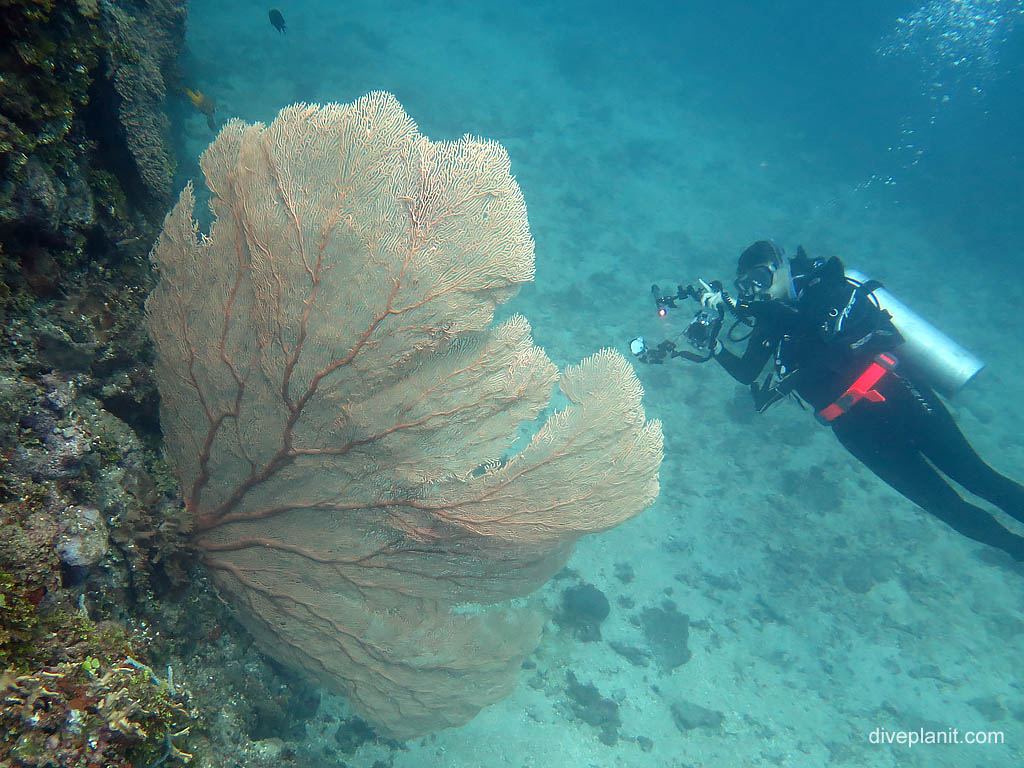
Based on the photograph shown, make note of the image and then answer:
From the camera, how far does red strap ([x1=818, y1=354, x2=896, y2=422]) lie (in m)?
5.87

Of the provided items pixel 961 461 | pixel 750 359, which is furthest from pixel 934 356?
pixel 750 359

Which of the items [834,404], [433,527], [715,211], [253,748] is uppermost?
[715,211]

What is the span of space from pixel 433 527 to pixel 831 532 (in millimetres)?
10846

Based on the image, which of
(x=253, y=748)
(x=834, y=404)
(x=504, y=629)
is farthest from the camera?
(x=834, y=404)

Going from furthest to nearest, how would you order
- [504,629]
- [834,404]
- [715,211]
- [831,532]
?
1. [715,211]
2. [831,532]
3. [834,404]
4. [504,629]

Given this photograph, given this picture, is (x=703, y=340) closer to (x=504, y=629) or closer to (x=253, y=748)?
(x=504, y=629)

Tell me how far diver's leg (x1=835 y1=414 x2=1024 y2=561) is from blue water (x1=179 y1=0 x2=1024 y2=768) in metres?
4.40

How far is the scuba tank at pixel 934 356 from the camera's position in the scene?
6.66 meters

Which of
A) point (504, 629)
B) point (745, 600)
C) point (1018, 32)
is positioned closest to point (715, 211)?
point (745, 600)

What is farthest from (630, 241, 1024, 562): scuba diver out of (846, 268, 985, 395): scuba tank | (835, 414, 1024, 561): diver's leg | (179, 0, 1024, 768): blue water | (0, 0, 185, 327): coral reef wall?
(0, 0, 185, 327): coral reef wall

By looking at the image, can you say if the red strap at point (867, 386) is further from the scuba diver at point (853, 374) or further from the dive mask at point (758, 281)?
the dive mask at point (758, 281)

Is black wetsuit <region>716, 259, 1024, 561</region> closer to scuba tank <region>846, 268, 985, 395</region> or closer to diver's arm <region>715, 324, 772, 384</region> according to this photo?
diver's arm <region>715, 324, 772, 384</region>

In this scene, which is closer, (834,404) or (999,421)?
(834,404)

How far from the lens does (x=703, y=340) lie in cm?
615
